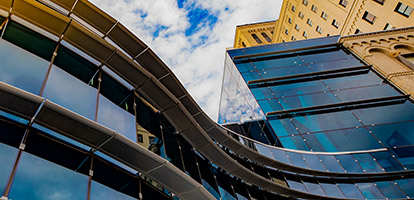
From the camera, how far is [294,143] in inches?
714

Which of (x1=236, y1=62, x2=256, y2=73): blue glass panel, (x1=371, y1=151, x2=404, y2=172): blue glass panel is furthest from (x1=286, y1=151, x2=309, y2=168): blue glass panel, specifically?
(x1=236, y1=62, x2=256, y2=73): blue glass panel

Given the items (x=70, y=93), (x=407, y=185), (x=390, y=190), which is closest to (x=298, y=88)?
(x=390, y=190)

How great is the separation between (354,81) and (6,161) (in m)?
22.7

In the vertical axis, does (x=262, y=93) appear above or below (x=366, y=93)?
above

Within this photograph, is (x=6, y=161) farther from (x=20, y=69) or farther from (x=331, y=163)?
(x=331, y=163)

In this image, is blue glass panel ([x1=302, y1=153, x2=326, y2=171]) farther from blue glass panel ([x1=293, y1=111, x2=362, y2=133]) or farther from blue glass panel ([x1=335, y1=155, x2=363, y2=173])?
blue glass panel ([x1=293, y1=111, x2=362, y2=133])

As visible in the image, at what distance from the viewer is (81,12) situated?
9.84 metres

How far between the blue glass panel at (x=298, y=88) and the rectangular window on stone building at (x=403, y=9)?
12356 mm

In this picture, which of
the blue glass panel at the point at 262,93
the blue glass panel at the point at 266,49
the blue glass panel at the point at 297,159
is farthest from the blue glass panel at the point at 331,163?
the blue glass panel at the point at 266,49

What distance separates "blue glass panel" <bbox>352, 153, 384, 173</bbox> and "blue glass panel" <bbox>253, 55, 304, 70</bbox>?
957 centimetres

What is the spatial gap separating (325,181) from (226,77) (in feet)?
49.2

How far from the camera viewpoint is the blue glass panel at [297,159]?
56.4 ft

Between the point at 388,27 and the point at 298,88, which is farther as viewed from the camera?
the point at 388,27

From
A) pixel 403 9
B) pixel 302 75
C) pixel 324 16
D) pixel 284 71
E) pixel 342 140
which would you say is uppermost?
pixel 324 16
